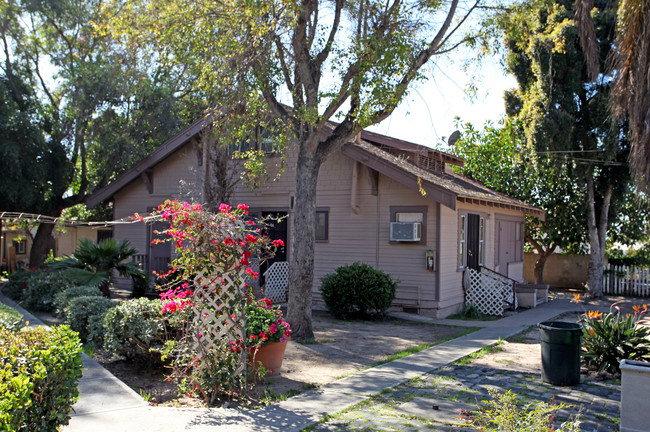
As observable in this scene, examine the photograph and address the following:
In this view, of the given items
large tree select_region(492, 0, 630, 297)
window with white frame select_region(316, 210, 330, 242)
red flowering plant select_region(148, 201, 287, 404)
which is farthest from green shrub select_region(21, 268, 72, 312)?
large tree select_region(492, 0, 630, 297)

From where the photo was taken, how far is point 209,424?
609cm

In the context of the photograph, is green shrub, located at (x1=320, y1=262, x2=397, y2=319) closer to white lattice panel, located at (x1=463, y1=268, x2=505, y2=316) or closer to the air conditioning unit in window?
the air conditioning unit in window

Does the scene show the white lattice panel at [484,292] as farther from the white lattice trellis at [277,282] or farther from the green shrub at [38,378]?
the green shrub at [38,378]

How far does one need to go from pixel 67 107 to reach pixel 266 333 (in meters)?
18.5

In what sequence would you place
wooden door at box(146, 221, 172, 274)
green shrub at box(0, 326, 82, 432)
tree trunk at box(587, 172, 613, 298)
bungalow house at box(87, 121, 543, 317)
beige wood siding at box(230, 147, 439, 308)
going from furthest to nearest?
tree trunk at box(587, 172, 613, 298), wooden door at box(146, 221, 172, 274), beige wood siding at box(230, 147, 439, 308), bungalow house at box(87, 121, 543, 317), green shrub at box(0, 326, 82, 432)

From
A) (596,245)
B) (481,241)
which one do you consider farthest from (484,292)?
(596,245)

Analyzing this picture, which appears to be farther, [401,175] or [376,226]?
[376,226]

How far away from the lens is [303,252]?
37.3 feet

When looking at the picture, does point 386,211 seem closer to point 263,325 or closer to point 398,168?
point 398,168

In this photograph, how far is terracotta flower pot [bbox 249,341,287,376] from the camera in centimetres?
818

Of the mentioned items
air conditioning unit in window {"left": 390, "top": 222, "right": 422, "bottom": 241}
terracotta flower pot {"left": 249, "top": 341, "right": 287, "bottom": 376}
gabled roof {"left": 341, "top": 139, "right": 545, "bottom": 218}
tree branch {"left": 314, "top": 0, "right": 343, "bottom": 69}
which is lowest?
terracotta flower pot {"left": 249, "top": 341, "right": 287, "bottom": 376}

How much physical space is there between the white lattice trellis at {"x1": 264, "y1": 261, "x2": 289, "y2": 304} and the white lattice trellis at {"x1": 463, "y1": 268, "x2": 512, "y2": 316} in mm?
5415

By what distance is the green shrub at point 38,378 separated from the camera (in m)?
4.10

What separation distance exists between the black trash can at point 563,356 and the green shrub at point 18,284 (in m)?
Answer: 13.7
